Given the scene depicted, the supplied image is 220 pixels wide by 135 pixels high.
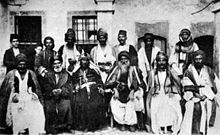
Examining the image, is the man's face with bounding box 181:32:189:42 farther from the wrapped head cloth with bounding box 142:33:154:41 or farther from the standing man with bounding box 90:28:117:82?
the standing man with bounding box 90:28:117:82

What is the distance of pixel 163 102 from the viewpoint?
901 cm

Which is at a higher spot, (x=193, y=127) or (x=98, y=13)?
(x=98, y=13)

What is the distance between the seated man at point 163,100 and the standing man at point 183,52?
0.14 m

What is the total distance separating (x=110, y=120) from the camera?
8.91 m

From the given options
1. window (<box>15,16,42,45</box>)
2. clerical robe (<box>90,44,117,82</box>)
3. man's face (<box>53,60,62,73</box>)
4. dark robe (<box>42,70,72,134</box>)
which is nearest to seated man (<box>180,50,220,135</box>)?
clerical robe (<box>90,44,117,82</box>)

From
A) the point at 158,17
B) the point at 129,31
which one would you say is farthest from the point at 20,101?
the point at 158,17

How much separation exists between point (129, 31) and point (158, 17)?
595 millimetres

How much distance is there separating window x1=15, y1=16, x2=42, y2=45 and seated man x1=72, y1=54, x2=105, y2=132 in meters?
1.00

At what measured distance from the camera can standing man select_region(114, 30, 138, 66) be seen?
9055 mm

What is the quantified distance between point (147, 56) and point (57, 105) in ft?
6.11

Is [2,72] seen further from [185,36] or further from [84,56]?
[185,36]

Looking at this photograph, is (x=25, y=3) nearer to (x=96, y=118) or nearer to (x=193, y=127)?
(x=96, y=118)

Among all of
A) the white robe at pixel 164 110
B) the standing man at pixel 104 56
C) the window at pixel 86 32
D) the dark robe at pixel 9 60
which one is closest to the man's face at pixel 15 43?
the dark robe at pixel 9 60

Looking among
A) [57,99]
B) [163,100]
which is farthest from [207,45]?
[57,99]
